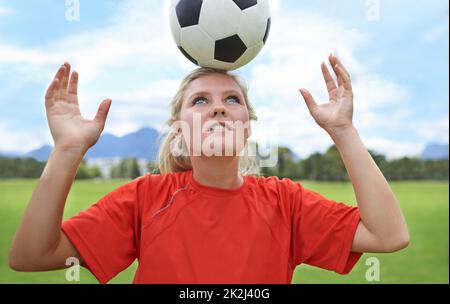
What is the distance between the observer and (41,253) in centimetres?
216

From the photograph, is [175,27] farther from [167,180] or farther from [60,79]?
[167,180]

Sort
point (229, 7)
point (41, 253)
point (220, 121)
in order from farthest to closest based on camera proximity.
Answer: point (229, 7)
point (220, 121)
point (41, 253)

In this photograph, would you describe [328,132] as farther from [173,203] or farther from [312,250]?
[173,203]

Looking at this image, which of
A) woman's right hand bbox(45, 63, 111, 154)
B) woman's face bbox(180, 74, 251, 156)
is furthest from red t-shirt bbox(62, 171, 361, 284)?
woman's right hand bbox(45, 63, 111, 154)

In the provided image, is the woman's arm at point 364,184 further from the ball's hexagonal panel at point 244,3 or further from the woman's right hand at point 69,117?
the woman's right hand at point 69,117

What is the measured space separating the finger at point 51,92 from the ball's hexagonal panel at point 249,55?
1.05 m

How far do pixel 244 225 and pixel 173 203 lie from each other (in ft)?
1.36

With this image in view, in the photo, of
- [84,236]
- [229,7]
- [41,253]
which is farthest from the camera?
[229,7]

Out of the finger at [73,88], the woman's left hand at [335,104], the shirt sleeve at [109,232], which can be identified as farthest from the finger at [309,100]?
the finger at [73,88]

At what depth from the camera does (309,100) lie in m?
2.53

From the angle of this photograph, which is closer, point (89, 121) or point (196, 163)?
point (89, 121)

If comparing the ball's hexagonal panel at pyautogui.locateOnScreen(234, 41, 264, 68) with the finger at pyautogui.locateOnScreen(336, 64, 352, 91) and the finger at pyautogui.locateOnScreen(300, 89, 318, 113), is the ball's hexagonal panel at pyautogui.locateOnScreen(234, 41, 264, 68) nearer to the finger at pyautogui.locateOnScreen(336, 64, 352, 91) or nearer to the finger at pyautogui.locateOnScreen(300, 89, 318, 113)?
the finger at pyautogui.locateOnScreen(300, 89, 318, 113)
